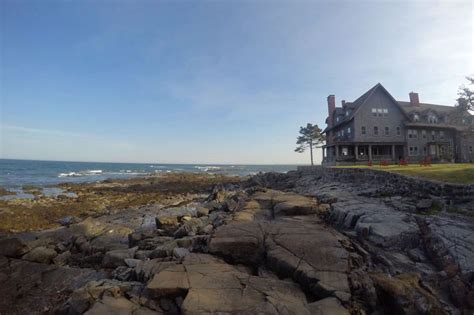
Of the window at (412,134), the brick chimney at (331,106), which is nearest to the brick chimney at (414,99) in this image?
the window at (412,134)

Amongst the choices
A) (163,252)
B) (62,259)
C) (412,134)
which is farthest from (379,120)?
(62,259)

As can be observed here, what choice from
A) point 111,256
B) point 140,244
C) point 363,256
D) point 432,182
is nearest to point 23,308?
point 111,256

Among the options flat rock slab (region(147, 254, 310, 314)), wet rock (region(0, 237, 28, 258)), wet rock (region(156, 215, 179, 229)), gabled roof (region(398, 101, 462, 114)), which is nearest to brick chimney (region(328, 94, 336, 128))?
gabled roof (region(398, 101, 462, 114))

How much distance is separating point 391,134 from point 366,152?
3.43m

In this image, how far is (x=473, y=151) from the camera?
1346 inches

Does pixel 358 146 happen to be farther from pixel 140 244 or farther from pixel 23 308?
pixel 23 308

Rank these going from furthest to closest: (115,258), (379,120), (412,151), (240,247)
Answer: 1. (412,151)
2. (379,120)
3. (115,258)
4. (240,247)

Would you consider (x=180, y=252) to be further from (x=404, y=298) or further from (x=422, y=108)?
(x=422, y=108)

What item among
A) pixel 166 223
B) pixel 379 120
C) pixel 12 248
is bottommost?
pixel 12 248

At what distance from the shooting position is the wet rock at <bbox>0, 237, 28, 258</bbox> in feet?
30.4

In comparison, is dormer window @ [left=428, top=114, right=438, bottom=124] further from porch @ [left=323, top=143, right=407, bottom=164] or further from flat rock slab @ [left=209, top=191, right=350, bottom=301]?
flat rock slab @ [left=209, top=191, right=350, bottom=301]

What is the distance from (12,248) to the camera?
9391mm

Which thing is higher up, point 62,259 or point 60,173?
point 60,173

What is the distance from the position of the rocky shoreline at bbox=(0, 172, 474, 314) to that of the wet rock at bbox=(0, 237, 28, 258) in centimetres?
3
